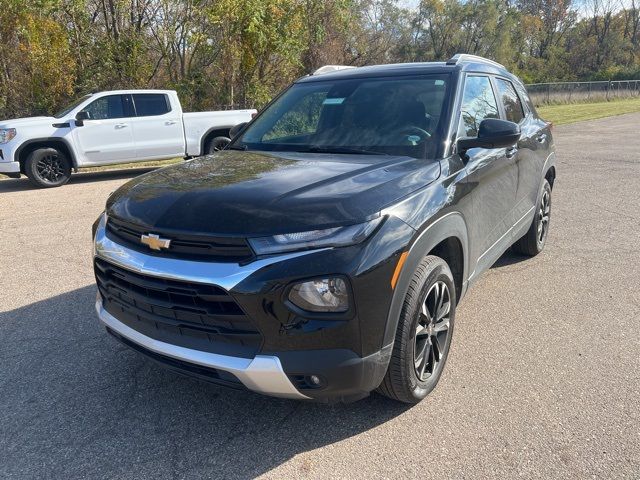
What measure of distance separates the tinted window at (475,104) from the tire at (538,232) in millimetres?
1495

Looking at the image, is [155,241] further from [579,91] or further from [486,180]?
[579,91]

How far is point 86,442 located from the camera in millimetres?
2736

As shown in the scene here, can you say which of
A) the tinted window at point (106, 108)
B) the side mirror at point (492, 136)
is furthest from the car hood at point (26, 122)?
the side mirror at point (492, 136)

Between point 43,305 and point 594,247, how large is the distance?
5.62 metres

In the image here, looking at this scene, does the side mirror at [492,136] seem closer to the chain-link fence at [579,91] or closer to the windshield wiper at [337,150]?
the windshield wiper at [337,150]

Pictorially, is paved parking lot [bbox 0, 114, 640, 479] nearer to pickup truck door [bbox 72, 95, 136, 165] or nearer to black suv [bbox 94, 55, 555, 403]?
black suv [bbox 94, 55, 555, 403]

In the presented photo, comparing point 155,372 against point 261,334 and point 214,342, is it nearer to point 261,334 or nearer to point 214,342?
point 214,342

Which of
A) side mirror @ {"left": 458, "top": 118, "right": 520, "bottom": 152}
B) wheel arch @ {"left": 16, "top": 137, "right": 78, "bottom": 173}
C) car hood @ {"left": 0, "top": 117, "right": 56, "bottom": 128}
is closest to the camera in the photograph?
side mirror @ {"left": 458, "top": 118, "right": 520, "bottom": 152}

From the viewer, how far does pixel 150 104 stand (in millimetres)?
11773

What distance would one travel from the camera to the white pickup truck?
10.3 meters

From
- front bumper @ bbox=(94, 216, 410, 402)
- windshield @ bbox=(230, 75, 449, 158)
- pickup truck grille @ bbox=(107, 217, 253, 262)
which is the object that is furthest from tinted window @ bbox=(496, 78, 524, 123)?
pickup truck grille @ bbox=(107, 217, 253, 262)

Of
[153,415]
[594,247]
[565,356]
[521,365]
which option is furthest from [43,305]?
[594,247]

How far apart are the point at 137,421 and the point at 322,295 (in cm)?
138

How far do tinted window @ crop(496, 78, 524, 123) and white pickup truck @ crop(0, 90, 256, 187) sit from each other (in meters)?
8.36
